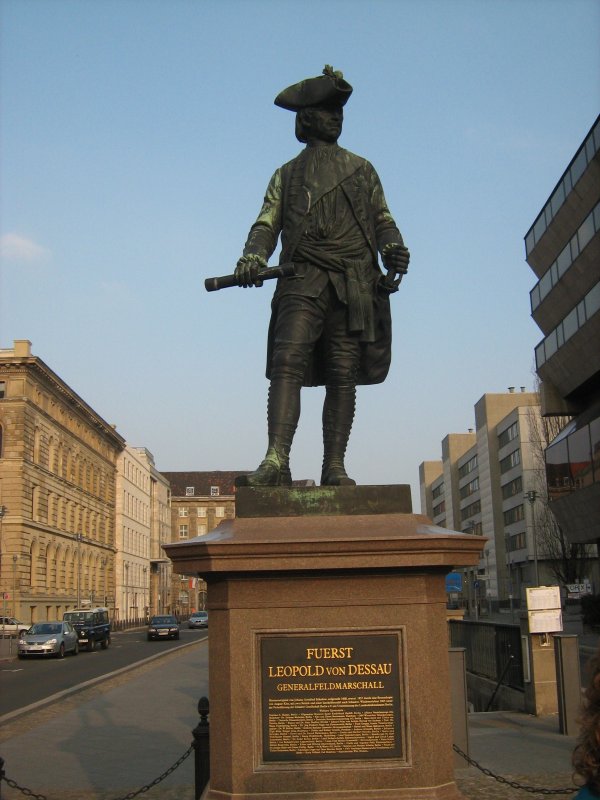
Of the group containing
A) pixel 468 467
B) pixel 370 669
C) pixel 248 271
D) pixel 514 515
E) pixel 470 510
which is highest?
pixel 468 467

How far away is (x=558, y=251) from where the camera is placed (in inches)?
1563

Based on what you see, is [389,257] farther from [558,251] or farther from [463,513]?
[463,513]

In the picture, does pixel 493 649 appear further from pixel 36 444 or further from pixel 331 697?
pixel 36 444

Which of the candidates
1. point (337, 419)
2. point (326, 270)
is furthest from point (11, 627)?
point (326, 270)

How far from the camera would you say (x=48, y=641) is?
109 feet

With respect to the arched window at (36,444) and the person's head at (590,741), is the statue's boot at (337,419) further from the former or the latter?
the arched window at (36,444)

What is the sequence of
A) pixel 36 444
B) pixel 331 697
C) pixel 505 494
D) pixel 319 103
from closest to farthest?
pixel 331 697
pixel 319 103
pixel 36 444
pixel 505 494

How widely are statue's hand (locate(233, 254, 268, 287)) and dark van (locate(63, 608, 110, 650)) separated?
34.6 m

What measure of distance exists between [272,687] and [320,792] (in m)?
0.64

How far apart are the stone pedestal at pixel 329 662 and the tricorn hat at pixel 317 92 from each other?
3306 mm

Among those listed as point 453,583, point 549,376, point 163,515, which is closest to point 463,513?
point 163,515

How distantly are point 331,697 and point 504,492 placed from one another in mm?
80833

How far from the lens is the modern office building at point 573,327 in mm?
35844

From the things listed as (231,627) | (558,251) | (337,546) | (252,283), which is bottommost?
(231,627)
